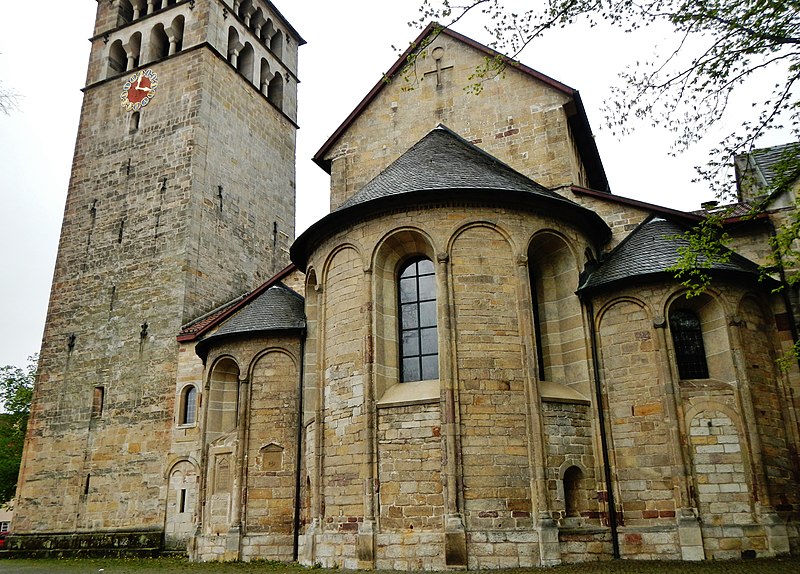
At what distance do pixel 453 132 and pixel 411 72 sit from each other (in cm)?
215

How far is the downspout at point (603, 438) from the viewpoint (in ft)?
40.1

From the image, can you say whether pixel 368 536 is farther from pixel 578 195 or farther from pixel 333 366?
pixel 578 195

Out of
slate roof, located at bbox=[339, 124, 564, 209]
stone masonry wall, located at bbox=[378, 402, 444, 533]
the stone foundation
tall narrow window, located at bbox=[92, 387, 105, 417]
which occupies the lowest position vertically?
the stone foundation

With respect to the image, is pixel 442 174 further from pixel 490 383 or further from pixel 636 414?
pixel 636 414

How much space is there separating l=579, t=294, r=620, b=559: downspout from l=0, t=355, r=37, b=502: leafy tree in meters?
27.5

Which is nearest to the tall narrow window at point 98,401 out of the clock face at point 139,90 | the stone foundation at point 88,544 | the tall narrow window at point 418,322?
the stone foundation at point 88,544

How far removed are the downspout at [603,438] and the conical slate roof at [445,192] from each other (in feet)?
6.35

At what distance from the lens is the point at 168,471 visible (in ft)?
65.5

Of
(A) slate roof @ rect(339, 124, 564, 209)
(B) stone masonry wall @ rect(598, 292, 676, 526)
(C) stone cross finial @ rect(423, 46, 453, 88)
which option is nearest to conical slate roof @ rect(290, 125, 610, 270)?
(A) slate roof @ rect(339, 124, 564, 209)

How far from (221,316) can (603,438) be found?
38.3 feet

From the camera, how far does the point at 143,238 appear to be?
23781mm

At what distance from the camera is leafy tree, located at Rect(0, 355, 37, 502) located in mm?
31062

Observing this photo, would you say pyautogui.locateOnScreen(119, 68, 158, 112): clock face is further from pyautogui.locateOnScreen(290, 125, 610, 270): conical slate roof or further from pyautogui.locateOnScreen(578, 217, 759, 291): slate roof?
pyautogui.locateOnScreen(578, 217, 759, 291): slate roof

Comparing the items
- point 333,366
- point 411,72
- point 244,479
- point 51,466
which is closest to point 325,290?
point 333,366
